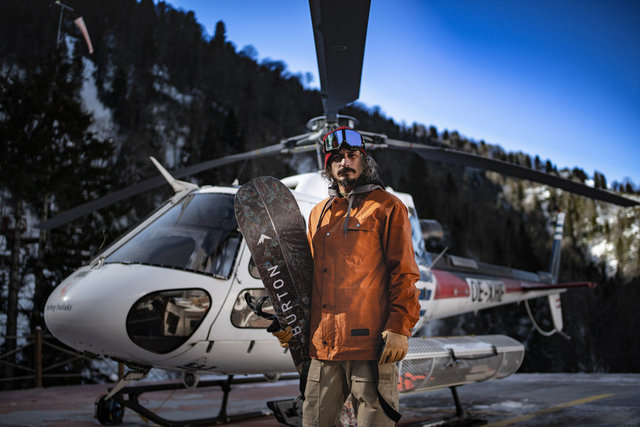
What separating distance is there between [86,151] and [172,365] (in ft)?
54.2

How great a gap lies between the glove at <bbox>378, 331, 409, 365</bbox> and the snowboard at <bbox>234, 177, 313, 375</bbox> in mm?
476

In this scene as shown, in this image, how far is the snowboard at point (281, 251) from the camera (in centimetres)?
234

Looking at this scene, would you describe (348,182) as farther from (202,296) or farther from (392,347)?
(202,296)

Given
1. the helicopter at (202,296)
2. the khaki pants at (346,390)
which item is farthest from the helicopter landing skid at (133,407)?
the khaki pants at (346,390)

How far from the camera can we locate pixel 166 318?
3512 mm

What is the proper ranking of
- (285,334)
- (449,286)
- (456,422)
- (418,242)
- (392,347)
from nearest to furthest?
(392,347) < (285,334) < (456,422) < (418,242) < (449,286)

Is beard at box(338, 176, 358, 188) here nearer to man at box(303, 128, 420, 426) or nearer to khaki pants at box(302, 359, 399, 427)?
man at box(303, 128, 420, 426)

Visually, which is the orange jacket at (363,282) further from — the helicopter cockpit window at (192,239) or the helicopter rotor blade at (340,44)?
the helicopter cockpit window at (192,239)

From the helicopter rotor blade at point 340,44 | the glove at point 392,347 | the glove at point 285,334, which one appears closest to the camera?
the glove at point 392,347

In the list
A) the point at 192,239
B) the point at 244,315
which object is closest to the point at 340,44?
the point at 192,239

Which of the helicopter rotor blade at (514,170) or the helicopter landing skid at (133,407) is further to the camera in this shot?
the helicopter rotor blade at (514,170)

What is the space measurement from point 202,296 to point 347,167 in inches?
74.1

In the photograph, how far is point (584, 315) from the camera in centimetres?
3656

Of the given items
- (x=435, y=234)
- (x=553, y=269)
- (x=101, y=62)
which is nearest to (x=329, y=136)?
(x=435, y=234)
